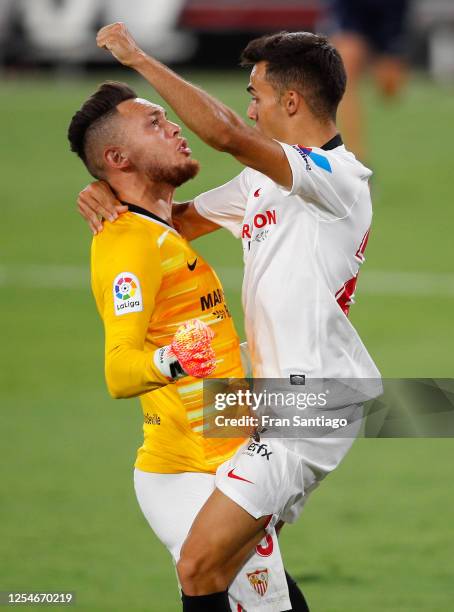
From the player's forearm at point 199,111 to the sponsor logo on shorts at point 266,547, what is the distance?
1.31m

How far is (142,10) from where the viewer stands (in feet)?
78.2

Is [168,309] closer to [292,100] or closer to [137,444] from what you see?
[292,100]

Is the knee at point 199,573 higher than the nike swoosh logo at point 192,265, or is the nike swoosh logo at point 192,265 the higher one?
the nike swoosh logo at point 192,265

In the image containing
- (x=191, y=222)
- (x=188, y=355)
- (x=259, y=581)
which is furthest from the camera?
(x=191, y=222)

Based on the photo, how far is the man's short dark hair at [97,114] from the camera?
4.64 meters

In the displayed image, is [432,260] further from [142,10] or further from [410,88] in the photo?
[142,10]

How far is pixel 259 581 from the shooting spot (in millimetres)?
4430

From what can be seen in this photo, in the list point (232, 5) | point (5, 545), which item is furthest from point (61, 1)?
point (5, 545)

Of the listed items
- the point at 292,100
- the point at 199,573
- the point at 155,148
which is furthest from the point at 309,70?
the point at 199,573

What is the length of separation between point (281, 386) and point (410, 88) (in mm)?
19144

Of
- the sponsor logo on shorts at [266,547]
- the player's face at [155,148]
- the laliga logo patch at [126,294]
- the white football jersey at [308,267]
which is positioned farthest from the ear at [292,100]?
the sponsor logo on shorts at [266,547]

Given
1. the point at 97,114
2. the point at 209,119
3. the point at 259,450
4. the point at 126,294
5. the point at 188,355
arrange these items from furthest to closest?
the point at 97,114 → the point at 259,450 → the point at 126,294 → the point at 209,119 → the point at 188,355

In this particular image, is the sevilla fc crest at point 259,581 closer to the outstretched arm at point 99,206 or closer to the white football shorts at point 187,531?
the white football shorts at point 187,531

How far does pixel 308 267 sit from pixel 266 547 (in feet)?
3.13
